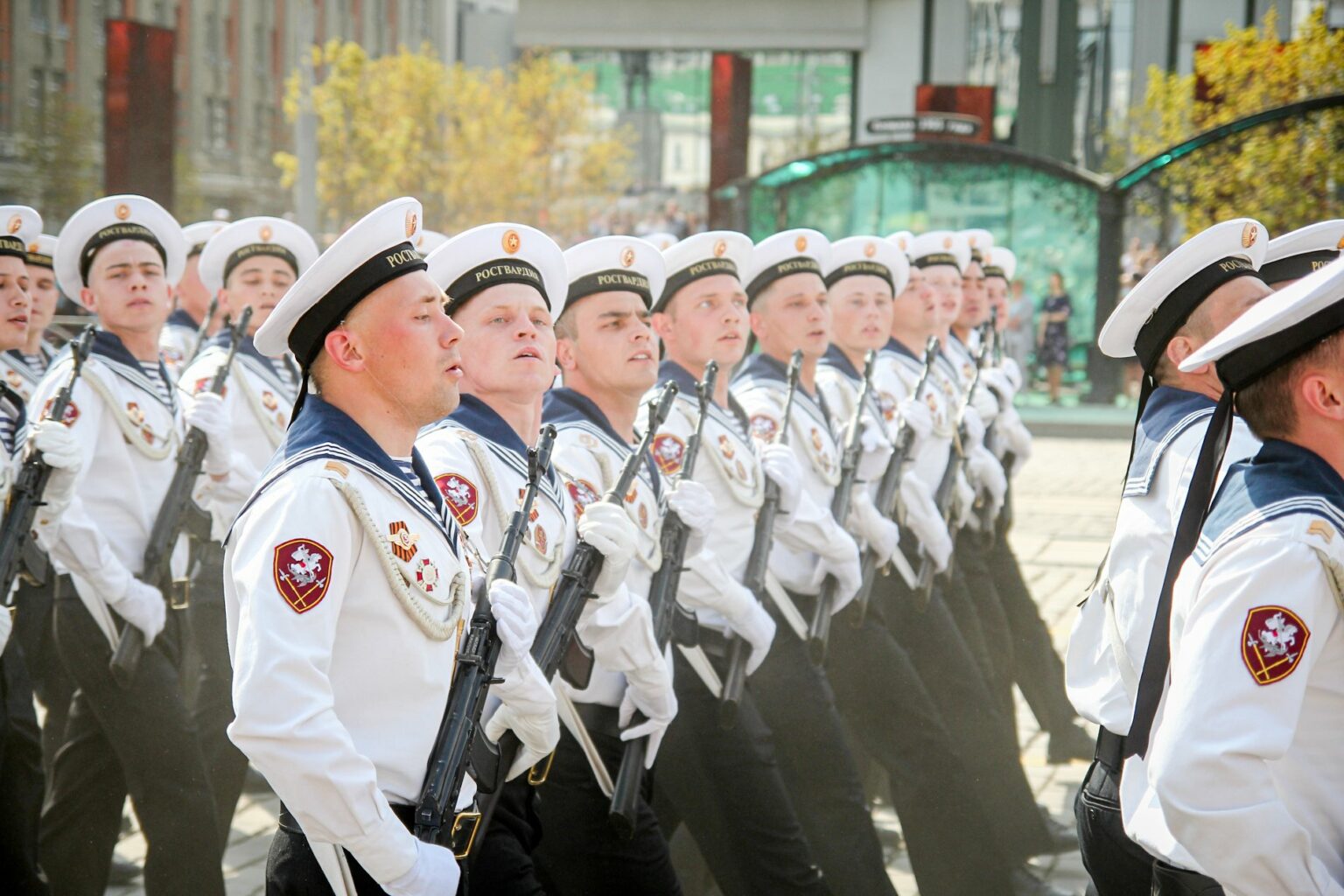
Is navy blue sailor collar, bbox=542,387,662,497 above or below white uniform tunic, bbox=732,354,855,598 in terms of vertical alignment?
above

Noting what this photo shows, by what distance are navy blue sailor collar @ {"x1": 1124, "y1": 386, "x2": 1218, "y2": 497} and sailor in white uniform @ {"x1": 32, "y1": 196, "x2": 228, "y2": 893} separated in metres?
2.77

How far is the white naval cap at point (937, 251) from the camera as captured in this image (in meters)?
7.88

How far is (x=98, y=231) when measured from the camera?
5.94m

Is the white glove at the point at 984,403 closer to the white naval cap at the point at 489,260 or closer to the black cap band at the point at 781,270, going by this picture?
the black cap band at the point at 781,270

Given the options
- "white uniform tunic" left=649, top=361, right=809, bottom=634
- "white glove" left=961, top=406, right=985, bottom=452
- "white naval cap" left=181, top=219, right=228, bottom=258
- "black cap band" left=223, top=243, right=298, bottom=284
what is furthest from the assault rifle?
"white glove" left=961, top=406, right=985, bottom=452

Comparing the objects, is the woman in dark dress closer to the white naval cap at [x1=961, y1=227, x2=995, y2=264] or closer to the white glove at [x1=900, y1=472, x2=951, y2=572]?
the white naval cap at [x1=961, y1=227, x2=995, y2=264]

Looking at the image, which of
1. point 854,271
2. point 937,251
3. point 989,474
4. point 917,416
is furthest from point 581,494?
point 937,251

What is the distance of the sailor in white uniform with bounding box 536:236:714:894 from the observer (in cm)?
Result: 387

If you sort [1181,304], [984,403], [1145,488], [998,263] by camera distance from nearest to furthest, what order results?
[1145,488], [1181,304], [984,403], [998,263]

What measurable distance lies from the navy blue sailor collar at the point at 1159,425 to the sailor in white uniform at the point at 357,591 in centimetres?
135

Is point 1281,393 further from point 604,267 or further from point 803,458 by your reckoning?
point 803,458

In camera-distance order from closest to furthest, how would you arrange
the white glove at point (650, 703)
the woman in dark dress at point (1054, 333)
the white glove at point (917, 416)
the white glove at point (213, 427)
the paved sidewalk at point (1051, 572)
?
the white glove at point (650, 703) < the paved sidewalk at point (1051, 572) < the white glove at point (213, 427) < the white glove at point (917, 416) < the woman in dark dress at point (1054, 333)

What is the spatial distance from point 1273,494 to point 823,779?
241 cm

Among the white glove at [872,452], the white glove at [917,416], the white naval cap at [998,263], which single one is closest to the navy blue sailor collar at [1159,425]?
the white glove at [872,452]
